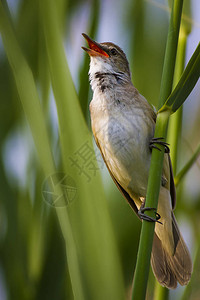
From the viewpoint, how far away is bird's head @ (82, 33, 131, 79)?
73.6 inches

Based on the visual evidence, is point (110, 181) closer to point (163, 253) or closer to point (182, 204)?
point (182, 204)

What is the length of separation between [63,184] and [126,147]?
2.29 ft

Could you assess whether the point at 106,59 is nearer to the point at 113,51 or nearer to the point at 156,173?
the point at 113,51

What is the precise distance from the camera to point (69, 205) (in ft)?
3.88

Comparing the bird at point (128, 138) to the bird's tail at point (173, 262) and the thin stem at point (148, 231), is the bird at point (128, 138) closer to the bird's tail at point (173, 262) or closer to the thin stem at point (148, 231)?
the bird's tail at point (173, 262)

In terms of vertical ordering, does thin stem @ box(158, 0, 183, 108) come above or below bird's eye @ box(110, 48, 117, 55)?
below

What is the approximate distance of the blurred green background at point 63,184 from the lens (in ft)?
3.56

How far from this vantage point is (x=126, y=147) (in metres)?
1.88

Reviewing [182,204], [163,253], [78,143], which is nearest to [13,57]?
[78,143]

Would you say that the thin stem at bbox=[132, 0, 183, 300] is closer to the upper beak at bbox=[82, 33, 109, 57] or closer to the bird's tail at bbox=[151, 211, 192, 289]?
the bird's tail at bbox=[151, 211, 192, 289]

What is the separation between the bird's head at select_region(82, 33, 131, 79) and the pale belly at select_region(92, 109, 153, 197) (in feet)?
0.81

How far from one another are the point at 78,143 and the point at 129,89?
2.45 ft

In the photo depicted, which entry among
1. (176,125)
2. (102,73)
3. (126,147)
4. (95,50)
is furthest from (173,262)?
(95,50)

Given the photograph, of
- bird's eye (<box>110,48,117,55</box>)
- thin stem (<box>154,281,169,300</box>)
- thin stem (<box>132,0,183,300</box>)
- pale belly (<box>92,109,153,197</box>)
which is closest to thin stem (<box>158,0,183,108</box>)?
thin stem (<box>132,0,183,300</box>)
